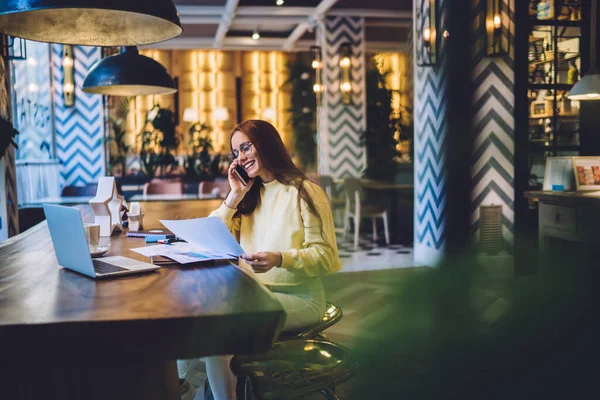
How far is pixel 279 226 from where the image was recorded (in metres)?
2.09

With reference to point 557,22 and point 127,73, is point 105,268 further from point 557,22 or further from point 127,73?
point 557,22

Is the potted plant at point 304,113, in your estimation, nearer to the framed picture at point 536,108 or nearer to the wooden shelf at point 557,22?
the framed picture at point 536,108

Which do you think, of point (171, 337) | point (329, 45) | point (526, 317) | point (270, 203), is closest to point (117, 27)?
point (270, 203)

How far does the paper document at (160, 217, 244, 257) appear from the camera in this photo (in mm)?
1712

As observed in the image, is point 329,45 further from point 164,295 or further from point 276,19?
point 164,295

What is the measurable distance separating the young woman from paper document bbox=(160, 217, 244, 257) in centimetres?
8

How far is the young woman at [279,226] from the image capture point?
6.33 feet

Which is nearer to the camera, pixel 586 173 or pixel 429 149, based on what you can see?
pixel 586 173

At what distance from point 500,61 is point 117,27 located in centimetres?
435

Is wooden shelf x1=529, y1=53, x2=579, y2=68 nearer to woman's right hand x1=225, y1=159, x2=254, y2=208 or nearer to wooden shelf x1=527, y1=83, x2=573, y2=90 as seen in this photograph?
wooden shelf x1=527, y1=83, x2=573, y2=90

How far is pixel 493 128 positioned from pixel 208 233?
14.6 ft

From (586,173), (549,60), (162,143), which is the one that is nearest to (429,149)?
(549,60)

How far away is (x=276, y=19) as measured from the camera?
9.72m

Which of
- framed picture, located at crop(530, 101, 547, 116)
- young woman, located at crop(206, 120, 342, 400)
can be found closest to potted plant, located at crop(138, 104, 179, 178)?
framed picture, located at crop(530, 101, 547, 116)
